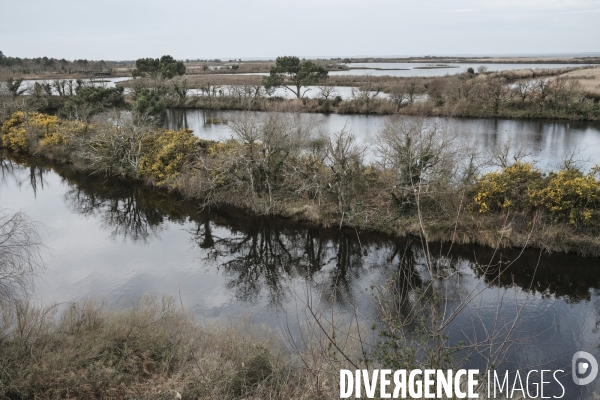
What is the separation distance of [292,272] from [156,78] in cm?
5837

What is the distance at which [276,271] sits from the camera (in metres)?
21.1

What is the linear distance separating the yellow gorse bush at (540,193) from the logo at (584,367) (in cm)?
803

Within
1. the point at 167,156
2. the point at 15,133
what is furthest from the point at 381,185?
the point at 15,133

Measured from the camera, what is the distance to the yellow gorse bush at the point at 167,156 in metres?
31.2

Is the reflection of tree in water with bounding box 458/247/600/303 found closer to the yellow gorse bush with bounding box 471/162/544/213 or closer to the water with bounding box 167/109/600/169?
the yellow gorse bush with bounding box 471/162/544/213

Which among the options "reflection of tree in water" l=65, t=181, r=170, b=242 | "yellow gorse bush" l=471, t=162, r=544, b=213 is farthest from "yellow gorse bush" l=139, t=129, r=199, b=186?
"yellow gorse bush" l=471, t=162, r=544, b=213

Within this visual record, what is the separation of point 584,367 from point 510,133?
31.2m

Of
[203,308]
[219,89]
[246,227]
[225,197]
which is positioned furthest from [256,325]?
[219,89]

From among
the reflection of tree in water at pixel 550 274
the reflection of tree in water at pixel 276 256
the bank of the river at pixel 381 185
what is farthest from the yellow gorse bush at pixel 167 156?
the reflection of tree in water at pixel 550 274

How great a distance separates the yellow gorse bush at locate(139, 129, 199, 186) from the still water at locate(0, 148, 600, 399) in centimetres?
236

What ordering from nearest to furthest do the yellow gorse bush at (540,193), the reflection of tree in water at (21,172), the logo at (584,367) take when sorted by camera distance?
the logo at (584,367) < the yellow gorse bush at (540,193) < the reflection of tree in water at (21,172)

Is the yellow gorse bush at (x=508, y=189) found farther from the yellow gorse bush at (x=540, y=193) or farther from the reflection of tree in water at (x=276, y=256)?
the reflection of tree in water at (x=276, y=256)

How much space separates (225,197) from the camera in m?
28.2

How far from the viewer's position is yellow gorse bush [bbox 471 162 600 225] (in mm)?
20234
